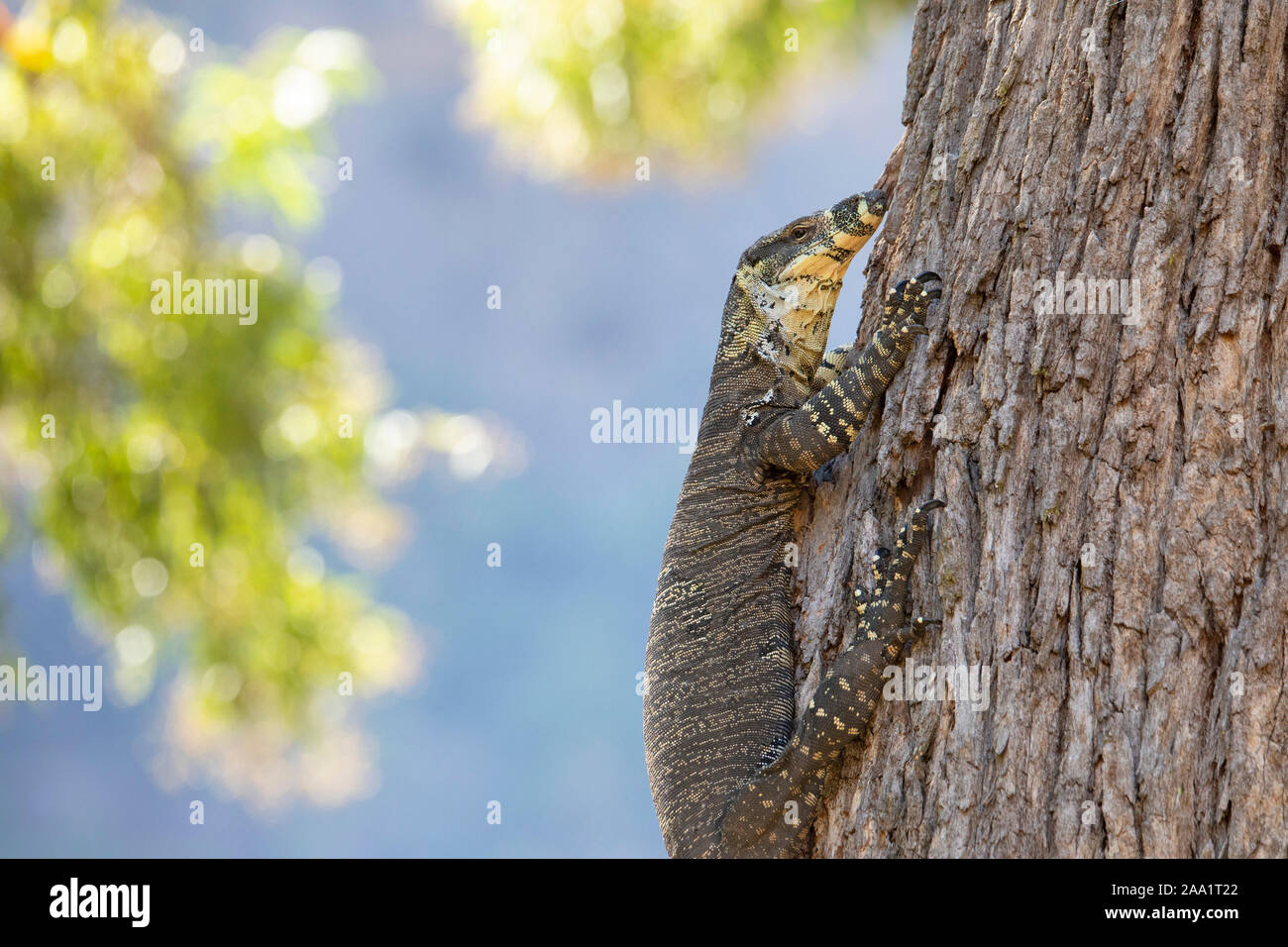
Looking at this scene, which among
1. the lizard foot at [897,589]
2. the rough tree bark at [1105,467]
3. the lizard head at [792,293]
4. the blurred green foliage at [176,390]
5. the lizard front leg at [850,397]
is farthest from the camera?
the blurred green foliage at [176,390]

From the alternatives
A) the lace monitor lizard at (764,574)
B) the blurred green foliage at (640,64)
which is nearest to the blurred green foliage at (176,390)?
the blurred green foliage at (640,64)

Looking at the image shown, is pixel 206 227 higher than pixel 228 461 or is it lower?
higher

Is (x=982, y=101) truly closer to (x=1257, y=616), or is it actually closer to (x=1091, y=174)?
(x=1091, y=174)

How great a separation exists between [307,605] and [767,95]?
5.34 metres

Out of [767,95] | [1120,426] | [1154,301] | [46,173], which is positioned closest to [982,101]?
[1154,301]

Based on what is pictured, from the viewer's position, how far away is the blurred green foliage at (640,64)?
8.56 m

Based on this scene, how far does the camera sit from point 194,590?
8.55 metres

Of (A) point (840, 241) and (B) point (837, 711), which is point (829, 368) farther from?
(B) point (837, 711)

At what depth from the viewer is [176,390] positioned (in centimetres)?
845

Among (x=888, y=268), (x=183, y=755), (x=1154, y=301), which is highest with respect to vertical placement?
(x=888, y=268)

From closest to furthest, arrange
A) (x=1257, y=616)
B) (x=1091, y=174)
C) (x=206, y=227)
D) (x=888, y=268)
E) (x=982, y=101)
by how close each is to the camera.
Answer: (x=1257, y=616) < (x=1091, y=174) < (x=982, y=101) < (x=888, y=268) < (x=206, y=227)

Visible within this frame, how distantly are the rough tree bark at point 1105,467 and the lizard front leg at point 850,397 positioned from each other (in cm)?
13

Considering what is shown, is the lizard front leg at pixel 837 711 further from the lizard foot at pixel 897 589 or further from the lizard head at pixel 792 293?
the lizard head at pixel 792 293

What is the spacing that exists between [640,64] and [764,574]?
5.52m
